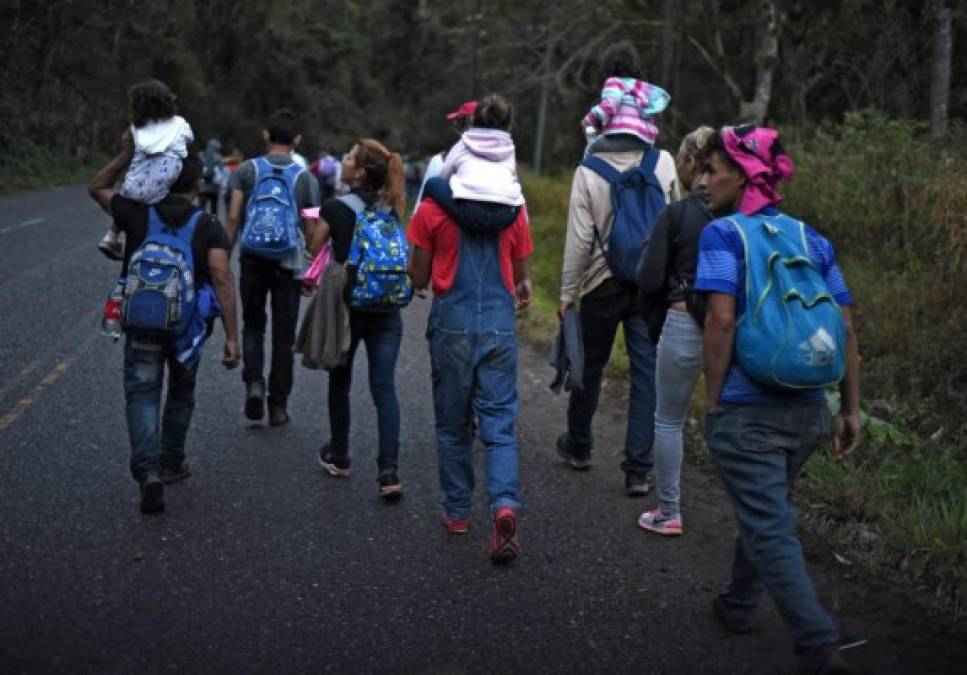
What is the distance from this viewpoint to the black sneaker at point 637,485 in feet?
19.2

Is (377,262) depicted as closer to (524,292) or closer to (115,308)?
(524,292)

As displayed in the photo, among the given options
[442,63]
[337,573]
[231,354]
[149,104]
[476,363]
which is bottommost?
[337,573]

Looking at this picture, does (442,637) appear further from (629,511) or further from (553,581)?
(629,511)

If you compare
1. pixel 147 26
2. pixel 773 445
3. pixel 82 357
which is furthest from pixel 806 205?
pixel 147 26

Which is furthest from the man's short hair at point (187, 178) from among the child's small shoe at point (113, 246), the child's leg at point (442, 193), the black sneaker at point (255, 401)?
the black sneaker at point (255, 401)

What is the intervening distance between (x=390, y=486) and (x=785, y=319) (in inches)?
105

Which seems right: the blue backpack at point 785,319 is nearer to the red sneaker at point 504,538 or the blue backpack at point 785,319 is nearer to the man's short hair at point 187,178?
the red sneaker at point 504,538

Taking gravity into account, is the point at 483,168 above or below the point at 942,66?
below

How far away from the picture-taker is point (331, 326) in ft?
18.2

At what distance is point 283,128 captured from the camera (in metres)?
6.67

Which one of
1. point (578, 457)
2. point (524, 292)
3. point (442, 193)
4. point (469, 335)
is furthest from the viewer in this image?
point (578, 457)

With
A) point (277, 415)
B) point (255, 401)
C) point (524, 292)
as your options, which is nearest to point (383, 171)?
point (524, 292)

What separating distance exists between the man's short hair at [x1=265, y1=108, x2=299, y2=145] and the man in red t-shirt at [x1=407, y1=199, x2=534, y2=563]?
1973mm

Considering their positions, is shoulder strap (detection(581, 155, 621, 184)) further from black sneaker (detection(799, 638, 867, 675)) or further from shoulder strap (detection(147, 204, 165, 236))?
black sneaker (detection(799, 638, 867, 675))
